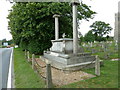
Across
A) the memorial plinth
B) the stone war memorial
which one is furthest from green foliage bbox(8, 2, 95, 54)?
the memorial plinth

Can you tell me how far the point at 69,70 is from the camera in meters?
5.81

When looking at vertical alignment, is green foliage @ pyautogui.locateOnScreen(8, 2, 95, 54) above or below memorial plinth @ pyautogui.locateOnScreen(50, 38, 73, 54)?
above

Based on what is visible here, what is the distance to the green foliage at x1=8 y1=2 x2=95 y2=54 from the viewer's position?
1074 cm

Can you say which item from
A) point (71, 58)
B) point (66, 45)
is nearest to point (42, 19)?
point (66, 45)

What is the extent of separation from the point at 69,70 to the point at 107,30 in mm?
64638

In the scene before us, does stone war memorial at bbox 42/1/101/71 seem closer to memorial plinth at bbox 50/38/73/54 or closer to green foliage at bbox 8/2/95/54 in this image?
memorial plinth at bbox 50/38/73/54

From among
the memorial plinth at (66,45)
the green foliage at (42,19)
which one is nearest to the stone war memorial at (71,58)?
the memorial plinth at (66,45)

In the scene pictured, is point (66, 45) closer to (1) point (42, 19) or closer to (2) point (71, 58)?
(2) point (71, 58)

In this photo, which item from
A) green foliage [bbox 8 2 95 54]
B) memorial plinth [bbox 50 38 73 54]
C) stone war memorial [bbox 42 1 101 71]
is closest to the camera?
stone war memorial [bbox 42 1 101 71]

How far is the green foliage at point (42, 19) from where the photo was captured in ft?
35.2

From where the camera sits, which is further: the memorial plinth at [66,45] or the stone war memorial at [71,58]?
the memorial plinth at [66,45]

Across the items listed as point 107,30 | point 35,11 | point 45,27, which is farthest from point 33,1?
point 107,30

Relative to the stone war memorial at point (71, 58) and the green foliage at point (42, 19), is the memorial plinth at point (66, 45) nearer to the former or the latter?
the stone war memorial at point (71, 58)

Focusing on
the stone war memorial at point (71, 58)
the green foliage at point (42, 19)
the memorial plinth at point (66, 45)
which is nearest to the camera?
the stone war memorial at point (71, 58)
